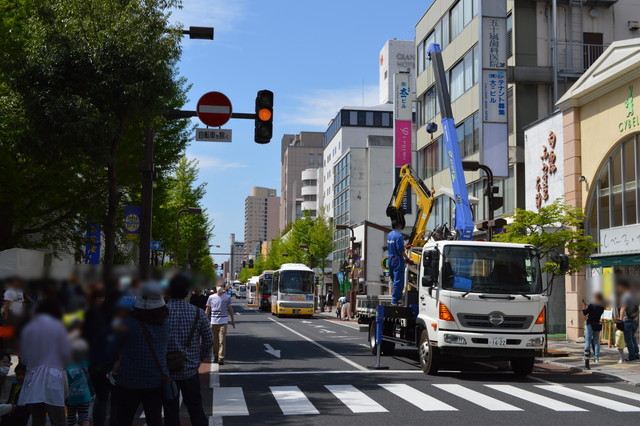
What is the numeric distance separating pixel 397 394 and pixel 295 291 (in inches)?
1357

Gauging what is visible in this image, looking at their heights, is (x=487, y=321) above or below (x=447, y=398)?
above

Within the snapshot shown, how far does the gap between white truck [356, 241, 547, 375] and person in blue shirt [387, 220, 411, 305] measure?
7.88ft

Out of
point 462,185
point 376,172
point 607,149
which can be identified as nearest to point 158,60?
point 462,185

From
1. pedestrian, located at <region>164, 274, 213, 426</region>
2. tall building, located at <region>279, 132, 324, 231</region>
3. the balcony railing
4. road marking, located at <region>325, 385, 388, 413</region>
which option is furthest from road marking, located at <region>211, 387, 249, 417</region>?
tall building, located at <region>279, 132, 324, 231</region>

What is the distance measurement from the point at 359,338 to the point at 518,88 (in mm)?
13879

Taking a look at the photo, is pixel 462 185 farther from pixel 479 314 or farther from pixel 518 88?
pixel 518 88

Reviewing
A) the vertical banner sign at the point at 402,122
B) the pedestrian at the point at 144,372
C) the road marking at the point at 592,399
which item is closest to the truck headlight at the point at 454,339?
the road marking at the point at 592,399

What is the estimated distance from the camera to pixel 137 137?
18.0 metres

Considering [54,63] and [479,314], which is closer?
[54,63]

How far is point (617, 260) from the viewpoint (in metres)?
21.6

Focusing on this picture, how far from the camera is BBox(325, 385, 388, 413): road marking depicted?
10.2m

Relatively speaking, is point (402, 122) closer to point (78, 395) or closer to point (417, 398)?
point (417, 398)

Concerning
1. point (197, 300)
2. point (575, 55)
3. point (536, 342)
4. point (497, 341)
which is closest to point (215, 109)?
point (197, 300)

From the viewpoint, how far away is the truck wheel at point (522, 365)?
14.7 metres
